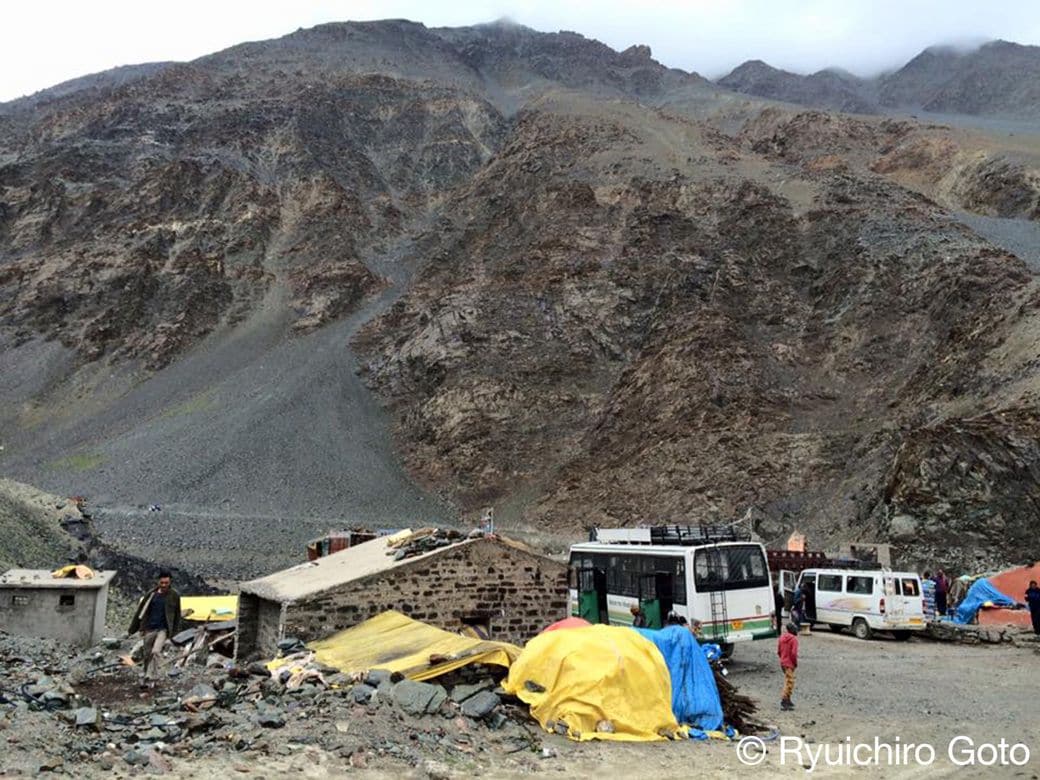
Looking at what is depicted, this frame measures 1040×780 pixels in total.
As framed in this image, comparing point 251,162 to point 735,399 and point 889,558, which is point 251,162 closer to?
point 735,399

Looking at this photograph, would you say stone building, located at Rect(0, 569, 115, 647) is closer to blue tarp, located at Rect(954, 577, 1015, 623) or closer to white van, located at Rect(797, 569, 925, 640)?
white van, located at Rect(797, 569, 925, 640)

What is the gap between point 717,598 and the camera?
16.7 m

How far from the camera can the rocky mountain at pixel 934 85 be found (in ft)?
430

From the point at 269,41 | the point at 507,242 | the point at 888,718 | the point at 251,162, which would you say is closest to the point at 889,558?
the point at 888,718

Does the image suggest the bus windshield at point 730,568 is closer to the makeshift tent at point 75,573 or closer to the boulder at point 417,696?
the boulder at point 417,696

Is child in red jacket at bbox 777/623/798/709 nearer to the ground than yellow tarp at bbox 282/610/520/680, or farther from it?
nearer to the ground

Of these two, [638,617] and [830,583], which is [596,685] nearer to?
[638,617]

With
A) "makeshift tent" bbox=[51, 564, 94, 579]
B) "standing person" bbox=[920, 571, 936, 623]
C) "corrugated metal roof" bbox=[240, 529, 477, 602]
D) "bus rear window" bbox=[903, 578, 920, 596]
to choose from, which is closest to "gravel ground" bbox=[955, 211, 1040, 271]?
"standing person" bbox=[920, 571, 936, 623]

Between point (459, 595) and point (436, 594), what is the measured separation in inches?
17.1

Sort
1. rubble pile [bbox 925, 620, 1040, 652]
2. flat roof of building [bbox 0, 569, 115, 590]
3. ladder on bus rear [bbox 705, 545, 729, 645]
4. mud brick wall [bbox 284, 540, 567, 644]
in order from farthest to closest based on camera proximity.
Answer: rubble pile [bbox 925, 620, 1040, 652]
ladder on bus rear [bbox 705, 545, 729, 645]
flat roof of building [bbox 0, 569, 115, 590]
mud brick wall [bbox 284, 540, 567, 644]

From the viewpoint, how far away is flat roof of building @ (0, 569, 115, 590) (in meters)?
15.3

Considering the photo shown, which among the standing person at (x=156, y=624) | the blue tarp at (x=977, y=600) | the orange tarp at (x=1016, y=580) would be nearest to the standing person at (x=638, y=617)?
the standing person at (x=156, y=624)

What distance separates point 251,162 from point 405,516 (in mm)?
58014

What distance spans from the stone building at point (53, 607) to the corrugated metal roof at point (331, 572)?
9.14 feet
